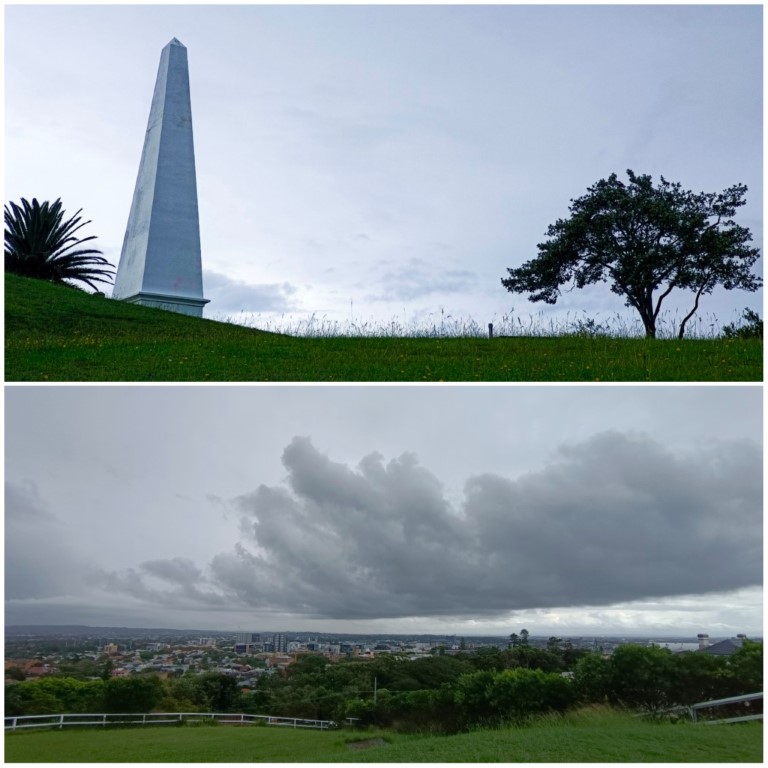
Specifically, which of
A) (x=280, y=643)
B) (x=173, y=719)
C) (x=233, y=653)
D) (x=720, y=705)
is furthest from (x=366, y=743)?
(x=720, y=705)

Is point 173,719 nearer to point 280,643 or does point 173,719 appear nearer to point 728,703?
point 280,643

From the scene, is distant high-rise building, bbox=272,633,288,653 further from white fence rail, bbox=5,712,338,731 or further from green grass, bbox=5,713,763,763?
green grass, bbox=5,713,763,763

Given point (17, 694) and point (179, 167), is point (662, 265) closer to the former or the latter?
point (179, 167)

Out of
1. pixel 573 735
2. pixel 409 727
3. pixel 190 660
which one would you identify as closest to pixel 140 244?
pixel 190 660

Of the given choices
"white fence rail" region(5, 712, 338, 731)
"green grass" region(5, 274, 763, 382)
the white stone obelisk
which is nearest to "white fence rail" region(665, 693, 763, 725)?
"green grass" region(5, 274, 763, 382)

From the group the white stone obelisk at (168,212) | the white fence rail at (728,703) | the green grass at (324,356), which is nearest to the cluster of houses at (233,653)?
the white fence rail at (728,703)

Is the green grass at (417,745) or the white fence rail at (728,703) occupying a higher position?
the white fence rail at (728,703)

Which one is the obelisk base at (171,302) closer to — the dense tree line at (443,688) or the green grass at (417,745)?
the dense tree line at (443,688)

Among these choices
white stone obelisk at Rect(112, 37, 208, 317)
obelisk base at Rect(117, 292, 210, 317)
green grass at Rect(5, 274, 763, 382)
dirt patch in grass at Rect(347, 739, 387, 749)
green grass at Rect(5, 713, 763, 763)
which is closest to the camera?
green grass at Rect(5, 713, 763, 763)
